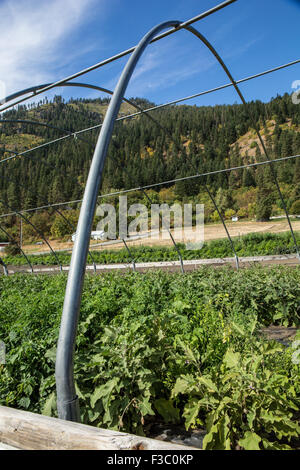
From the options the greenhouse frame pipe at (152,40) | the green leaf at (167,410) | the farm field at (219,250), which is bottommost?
the farm field at (219,250)

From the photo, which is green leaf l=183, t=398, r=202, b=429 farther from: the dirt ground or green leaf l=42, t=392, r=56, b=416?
the dirt ground

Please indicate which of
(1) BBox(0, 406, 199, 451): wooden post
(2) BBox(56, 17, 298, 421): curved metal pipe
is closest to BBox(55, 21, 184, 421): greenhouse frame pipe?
(2) BBox(56, 17, 298, 421): curved metal pipe

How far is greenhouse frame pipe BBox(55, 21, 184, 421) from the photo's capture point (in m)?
1.71

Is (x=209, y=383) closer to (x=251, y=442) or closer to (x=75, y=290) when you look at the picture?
(x=251, y=442)

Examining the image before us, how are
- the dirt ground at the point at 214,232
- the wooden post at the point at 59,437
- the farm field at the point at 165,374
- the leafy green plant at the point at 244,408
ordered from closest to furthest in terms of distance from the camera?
the wooden post at the point at 59,437 < the leafy green plant at the point at 244,408 < the farm field at the point at 165,374 < the dirt ground at the point at 214,232

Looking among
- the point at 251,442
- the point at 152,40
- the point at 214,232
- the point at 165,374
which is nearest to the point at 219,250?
the point at 214,232

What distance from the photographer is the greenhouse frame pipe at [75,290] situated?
171 centimetres

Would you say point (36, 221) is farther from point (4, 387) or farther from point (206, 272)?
point (4, 387)

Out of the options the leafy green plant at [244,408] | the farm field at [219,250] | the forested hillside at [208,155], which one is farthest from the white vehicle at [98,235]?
the leafy green plant at [244,408]

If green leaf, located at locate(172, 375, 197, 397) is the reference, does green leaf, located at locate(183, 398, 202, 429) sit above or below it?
below

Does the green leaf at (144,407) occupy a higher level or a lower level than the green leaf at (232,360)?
lower

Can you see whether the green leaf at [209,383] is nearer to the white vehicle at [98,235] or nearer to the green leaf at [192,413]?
the green leaf at [192,413]

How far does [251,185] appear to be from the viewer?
30.5 m
